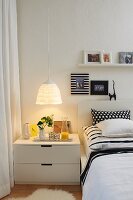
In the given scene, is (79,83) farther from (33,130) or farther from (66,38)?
(33,130)

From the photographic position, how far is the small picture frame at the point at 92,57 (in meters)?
3.07

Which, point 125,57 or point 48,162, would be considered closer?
point 48,162

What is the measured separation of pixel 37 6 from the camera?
10.0 ft

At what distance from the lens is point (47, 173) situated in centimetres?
261

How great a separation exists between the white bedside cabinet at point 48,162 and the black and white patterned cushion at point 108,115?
18.2 inches

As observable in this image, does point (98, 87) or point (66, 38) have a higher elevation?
point (66, 38)

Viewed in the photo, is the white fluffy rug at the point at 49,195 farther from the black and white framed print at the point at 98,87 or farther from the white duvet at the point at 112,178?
the black and white framed print at the point at 98,87

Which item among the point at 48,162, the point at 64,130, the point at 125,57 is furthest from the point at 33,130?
the point at 125,57

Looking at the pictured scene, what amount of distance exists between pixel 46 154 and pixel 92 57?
144 cm

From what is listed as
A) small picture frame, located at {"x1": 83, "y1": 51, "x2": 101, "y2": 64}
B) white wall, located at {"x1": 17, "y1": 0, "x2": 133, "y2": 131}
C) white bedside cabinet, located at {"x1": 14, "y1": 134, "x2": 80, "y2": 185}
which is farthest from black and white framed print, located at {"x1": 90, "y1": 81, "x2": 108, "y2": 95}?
white bedside cabinet, located at {"x1": 14, "y1": 134, "x2": 80, "y2": 185}

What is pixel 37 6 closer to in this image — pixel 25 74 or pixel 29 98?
pixel 25 74

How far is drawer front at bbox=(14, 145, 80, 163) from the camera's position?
2578mm

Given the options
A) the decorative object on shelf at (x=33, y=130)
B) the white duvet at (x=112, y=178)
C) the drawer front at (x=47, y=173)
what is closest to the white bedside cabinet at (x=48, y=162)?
the drawer front at (x=47, y=173)

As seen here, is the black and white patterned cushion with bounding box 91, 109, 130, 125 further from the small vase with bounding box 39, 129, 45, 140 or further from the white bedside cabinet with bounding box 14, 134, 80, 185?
the small vase with bounding box 39, 129, 45, 140
